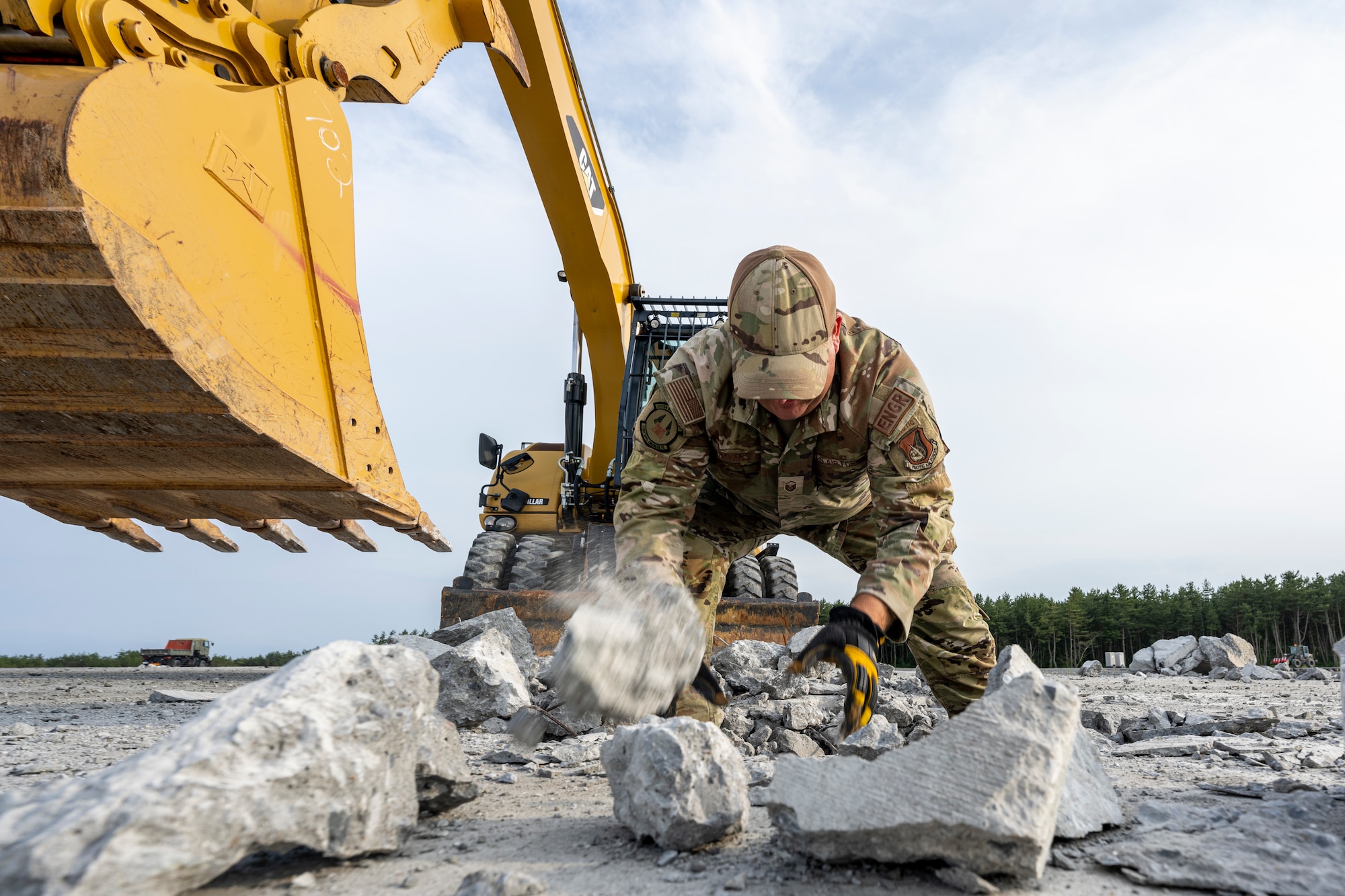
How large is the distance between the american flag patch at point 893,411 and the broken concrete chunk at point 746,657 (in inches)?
68.7

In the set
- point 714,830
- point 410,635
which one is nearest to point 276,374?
point 410,635

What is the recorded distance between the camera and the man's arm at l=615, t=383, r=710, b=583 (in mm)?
2383

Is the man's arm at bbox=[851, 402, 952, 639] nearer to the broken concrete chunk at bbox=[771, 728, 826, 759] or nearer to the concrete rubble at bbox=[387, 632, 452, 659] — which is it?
the broken concrete chunk at bbox=[771, 728, 826, 759]

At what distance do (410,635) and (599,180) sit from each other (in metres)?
3.62

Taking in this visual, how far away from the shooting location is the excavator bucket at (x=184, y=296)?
1.93 m

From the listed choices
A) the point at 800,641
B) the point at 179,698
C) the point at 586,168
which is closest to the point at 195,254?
the point at 179,698

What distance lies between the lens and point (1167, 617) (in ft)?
48.6

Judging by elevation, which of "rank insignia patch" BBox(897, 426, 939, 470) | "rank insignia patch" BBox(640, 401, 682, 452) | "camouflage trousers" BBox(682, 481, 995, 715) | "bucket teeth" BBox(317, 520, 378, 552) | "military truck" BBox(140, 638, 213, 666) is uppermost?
"rank insignia patch" BBox(640, 401, 682, 452)

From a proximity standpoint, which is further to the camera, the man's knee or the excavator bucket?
the man's knee

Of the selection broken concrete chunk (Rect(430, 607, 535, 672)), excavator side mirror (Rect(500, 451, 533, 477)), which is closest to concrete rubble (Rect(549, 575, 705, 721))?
broken concrete chunk (Rect(430, 607, 535, 672))

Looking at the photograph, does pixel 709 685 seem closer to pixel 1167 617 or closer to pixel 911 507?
pixel 911 507

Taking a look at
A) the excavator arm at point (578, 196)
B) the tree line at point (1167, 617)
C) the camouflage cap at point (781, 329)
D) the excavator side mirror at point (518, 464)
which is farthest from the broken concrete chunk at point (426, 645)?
the tree line at point (1167, 617)

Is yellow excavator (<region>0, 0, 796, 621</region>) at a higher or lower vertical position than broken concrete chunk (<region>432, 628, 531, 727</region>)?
higher

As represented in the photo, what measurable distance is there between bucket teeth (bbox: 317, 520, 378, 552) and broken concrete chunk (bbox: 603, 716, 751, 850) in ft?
9.07
